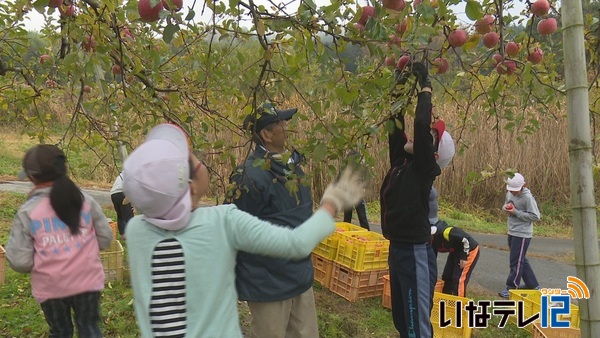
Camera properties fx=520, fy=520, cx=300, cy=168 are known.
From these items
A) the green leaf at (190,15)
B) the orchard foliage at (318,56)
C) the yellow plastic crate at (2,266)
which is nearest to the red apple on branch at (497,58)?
the orchard foliage at (318,56)

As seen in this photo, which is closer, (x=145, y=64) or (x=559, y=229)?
(x=145, y=64)

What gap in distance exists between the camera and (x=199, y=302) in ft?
4.50

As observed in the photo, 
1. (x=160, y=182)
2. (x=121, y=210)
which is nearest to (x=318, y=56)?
(x=160, y=182)

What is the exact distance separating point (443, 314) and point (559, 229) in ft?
20.6

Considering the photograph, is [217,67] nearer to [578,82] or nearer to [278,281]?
[278,281]

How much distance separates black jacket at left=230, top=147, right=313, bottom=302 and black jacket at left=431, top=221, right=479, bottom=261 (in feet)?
5.99

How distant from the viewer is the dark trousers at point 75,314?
2.53 m

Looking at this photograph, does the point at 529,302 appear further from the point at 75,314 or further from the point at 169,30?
the point at 169,30

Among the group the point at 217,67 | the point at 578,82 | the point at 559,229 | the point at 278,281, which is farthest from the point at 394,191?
the point at 559,229

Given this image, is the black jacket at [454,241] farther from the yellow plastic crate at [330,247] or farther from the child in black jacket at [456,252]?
the yellow plastic crate at [330,247]

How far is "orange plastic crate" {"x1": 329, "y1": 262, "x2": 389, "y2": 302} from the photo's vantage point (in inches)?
163

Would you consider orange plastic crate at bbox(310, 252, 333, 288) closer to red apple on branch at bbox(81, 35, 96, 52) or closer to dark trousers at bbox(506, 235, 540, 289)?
dark trousers at bbox(506, 235, 540, 289)

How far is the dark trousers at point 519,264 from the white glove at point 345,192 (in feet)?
12.3

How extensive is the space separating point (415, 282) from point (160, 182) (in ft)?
5.72
